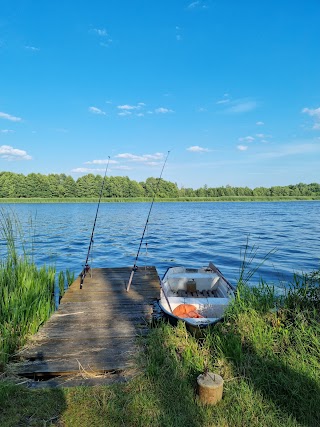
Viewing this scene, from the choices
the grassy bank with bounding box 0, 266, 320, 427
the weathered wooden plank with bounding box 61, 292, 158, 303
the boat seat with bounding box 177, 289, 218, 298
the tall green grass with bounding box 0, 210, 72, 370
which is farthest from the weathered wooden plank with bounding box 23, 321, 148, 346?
the boat seat with bounding box 177, 289, 218, 298

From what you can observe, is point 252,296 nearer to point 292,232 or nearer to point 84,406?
point 84,406

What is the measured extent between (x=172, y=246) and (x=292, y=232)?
10.4 m

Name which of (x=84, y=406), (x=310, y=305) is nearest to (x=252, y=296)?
(x=310, y=305)

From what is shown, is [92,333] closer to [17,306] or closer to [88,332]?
[88,332]

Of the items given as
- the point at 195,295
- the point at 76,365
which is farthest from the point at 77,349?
the point at 195,295

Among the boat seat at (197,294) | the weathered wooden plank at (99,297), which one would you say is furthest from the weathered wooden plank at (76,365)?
the boat seat at (197,294)

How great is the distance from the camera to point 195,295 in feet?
24.3

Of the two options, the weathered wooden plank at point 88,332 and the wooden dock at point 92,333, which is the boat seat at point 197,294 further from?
the weathered wooden plank at point 88,332

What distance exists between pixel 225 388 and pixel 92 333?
2.50 meters

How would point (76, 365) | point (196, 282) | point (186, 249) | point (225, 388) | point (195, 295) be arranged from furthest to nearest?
1. point (186, 249)
2. point (196, 282)
3. point (195, 295)
4. point (76, 365)
5. point (225, 388)

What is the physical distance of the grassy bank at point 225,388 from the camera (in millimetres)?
2881

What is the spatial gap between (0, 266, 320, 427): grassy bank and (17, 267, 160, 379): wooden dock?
464mm

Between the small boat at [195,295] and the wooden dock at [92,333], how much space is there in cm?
43

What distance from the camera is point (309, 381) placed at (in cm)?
318
